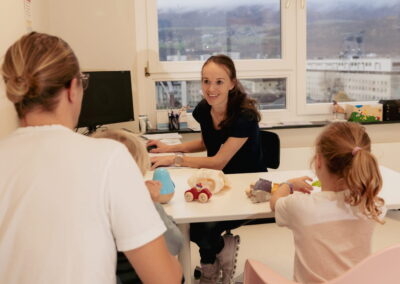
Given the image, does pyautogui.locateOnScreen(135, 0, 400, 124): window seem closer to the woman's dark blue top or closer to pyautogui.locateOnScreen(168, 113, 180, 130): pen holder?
pyautogui.locateOnScreen(168, 113, 180, 130): pen holder

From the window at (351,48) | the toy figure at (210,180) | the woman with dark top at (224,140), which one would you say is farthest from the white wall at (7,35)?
the window at (351,48)

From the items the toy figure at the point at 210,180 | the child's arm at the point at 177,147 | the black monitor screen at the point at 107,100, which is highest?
the black monitor screen at the point at 107,100

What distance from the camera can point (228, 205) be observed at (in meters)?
1.81

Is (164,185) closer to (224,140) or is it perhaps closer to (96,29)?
(224,140)

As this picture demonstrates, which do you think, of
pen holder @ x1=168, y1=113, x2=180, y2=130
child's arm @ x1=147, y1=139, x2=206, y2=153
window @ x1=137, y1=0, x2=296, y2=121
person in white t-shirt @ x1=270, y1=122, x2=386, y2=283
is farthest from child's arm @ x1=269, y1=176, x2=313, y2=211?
window @ x1=137, y1=0, x2=296, y2=121

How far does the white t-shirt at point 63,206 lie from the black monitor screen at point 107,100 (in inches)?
80.1

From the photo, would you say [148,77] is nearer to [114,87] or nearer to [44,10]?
[114,87]

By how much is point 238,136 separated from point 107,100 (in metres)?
1.13

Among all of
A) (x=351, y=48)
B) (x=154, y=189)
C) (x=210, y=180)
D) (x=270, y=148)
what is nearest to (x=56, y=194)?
(x=154, y=189)

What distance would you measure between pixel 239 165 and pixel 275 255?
903 mm

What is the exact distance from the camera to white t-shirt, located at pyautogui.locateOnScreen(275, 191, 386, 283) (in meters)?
1.51

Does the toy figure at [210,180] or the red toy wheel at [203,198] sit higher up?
the toy figure at [210,180]

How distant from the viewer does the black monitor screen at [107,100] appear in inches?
119

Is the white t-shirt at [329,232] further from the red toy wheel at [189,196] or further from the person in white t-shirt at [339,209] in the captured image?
the red toy wheel at [189,196]
